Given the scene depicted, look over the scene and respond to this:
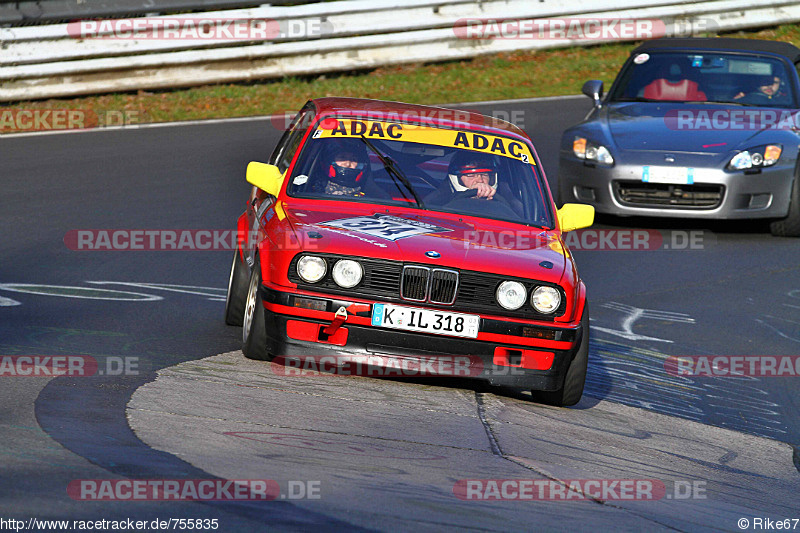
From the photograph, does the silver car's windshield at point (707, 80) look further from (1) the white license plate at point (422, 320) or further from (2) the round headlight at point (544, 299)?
(1) the white license plate at point (422, 320)

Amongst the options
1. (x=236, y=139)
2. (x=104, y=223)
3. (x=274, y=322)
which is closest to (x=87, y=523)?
(x=274, y=322)

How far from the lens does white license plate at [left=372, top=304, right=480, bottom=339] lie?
6250 millimetres

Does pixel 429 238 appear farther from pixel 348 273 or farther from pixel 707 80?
pixel 707 80

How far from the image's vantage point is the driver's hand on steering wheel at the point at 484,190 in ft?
24.6

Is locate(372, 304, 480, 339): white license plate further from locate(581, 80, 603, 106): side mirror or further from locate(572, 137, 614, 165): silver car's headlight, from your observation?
locate(581, 80, 603, 106): side mirror

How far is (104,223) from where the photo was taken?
11094mm

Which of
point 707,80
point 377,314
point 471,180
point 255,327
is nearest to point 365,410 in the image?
point 377,314

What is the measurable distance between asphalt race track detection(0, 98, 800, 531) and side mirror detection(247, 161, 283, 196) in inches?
38.3

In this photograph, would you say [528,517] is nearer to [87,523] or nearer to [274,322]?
[87,523]

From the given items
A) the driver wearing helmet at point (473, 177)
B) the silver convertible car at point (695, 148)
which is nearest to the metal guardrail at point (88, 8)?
the silver convertible car at point (695, 148)

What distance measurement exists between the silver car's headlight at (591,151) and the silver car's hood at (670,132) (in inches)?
5.6

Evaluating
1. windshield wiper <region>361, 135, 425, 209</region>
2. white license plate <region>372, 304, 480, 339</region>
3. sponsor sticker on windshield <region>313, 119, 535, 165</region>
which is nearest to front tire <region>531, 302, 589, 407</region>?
white license plate <region>372, 304, 480, 339</region>

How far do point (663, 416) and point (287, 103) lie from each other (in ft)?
36.6

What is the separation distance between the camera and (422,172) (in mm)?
7520
